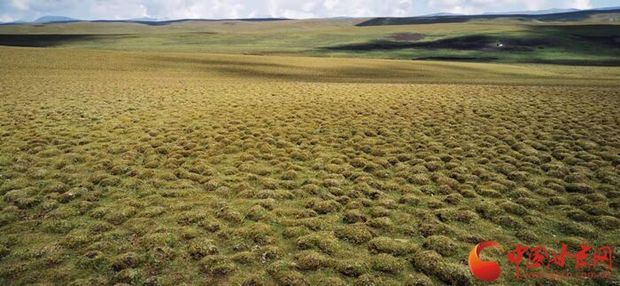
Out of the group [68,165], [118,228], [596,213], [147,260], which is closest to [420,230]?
[596,213]

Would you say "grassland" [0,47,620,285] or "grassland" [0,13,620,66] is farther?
"grassland" [0,13,620,66]

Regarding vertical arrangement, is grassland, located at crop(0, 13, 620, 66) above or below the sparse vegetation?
above

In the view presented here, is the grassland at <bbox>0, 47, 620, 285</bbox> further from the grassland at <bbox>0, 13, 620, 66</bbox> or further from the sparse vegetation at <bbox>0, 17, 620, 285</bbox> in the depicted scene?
the grassland at <bbox>0, 13, 620, 66</bbox>

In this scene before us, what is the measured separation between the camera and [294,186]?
53.9ft

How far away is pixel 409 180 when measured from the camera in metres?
17.0

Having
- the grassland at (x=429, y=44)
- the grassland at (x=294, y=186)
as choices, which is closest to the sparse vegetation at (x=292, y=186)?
the grassland at (x=294, y=186)

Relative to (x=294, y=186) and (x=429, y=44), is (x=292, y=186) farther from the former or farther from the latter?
(x=429, y=44)

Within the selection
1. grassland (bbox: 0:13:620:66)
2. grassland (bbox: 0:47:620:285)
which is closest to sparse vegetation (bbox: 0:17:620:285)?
grassland (bbox: 0:47:620:285)

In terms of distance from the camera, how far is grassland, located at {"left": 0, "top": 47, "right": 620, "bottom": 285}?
1055 cm

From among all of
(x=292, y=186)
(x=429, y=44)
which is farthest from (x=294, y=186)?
(x=429, y=44)

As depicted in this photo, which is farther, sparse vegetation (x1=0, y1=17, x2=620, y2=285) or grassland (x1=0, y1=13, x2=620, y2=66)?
grassland (x1=0, y1=13, x2=620, y2=66)

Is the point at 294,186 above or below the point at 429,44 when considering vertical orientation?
below

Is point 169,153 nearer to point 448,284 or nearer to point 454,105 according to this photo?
point 448,284

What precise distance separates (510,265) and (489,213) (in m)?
3.42
